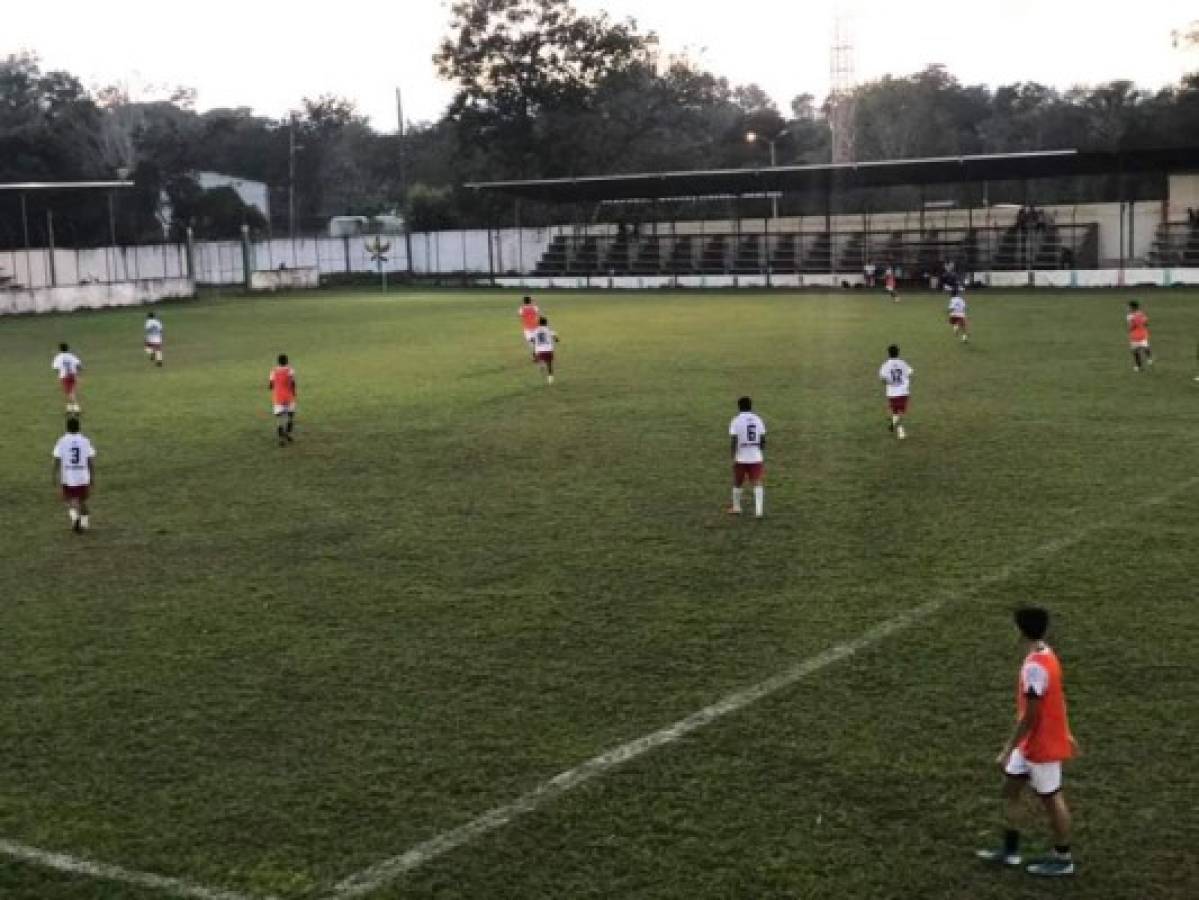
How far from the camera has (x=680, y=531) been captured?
14.1 m

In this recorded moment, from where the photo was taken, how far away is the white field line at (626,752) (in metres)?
6.75

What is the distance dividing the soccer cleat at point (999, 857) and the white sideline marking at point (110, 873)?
3.91 m

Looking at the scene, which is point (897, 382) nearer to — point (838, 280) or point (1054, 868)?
point (1054, 868)

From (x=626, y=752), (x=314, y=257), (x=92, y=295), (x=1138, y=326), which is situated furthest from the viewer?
(x=314, y=257)

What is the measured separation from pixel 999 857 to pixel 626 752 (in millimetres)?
2484

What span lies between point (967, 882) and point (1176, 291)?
47917mm

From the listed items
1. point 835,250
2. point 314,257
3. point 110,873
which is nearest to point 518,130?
point 314,257

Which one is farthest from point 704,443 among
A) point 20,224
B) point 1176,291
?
point 20,224

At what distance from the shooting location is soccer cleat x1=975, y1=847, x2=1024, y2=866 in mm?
6684

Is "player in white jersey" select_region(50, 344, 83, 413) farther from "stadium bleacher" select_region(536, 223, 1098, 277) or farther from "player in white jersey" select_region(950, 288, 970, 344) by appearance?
"stadium bleacher" select_region(536, 223, 1098, 277)

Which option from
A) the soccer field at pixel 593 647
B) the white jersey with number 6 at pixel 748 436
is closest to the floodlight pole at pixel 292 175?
the soccer field at pixel 593 647

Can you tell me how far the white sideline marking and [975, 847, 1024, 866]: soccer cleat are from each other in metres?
3.91

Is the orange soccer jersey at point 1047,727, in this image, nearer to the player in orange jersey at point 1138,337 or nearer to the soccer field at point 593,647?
the soccer field at point 593,647

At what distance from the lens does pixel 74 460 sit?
14.6m
